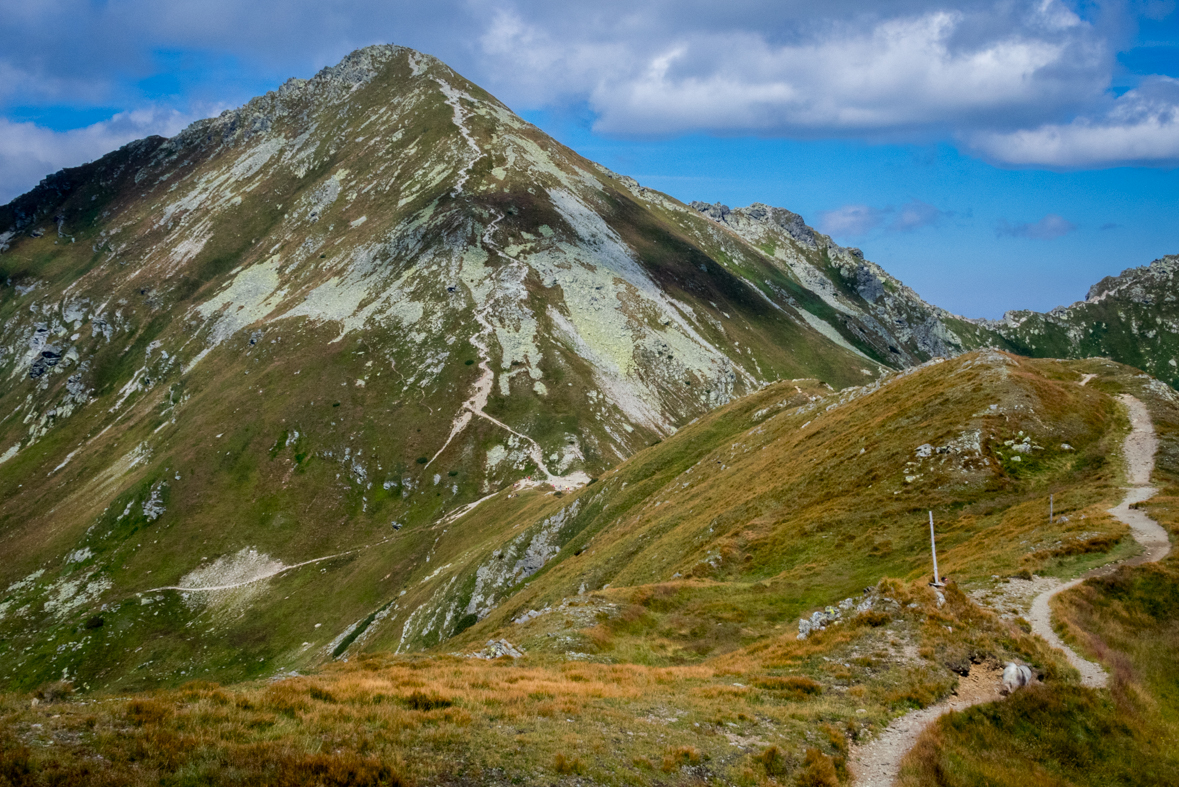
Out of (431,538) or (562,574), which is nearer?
(562,574)

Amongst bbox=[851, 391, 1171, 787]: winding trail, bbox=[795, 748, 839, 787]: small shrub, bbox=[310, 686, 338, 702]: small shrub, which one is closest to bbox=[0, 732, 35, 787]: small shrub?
bbox=[310, 686, 338, 702]: small shrub

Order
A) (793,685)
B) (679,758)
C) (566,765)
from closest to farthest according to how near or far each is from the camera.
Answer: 1. (566,765)
2. (679,758)
3. (793,685)

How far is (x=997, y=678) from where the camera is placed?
786 inches

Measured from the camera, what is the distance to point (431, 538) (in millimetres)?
109375

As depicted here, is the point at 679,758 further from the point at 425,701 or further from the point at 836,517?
the point at 836,517

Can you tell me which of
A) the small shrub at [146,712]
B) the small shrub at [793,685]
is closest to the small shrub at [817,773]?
the small shrub at [793,685]

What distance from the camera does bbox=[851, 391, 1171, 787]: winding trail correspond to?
16.3 metres

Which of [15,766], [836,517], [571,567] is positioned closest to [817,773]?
[15,766]

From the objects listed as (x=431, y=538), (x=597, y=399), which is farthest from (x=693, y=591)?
(x=597, y=399)

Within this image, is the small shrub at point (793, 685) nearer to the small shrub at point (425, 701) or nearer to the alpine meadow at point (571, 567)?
the alpine meadow at point (571, 567)

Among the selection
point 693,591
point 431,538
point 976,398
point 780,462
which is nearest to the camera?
point 693,591

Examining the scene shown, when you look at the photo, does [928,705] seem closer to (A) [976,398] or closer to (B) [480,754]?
(B) [480,754]

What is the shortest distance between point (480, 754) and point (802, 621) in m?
17.9

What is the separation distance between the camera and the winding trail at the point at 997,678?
16.3 m
